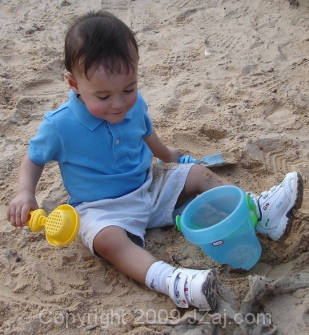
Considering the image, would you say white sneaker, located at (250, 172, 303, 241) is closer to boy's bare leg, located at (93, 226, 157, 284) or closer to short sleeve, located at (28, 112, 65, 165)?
boy's bare leg, located at (93, 226, 157, 284)

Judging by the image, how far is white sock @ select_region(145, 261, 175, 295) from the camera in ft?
5.44

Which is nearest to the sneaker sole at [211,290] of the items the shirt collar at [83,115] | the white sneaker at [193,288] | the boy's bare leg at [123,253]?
the white sneaker at [193,288]

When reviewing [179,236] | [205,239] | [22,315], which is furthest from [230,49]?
[22,315]

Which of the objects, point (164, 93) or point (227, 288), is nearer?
point (227, 288)

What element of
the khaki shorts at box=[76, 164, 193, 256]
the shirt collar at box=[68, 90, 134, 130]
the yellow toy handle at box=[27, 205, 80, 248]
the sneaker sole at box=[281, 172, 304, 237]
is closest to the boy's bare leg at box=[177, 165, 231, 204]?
the khaki shorts at box=[76, 164, 193, 256]

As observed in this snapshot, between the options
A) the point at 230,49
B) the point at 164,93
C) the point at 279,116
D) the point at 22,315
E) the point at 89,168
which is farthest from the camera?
the point at 230,49

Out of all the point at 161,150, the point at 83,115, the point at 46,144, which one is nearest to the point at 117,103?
the point at 83,115

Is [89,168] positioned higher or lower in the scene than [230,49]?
higher

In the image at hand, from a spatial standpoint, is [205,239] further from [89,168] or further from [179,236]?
[89,168]

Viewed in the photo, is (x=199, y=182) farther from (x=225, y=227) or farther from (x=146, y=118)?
(x=225, y=227)

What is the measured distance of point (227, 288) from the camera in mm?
1681

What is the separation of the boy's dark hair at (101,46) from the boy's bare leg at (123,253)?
0.51 m

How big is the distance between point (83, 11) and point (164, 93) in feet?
4.19

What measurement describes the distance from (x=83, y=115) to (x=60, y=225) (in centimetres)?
40
